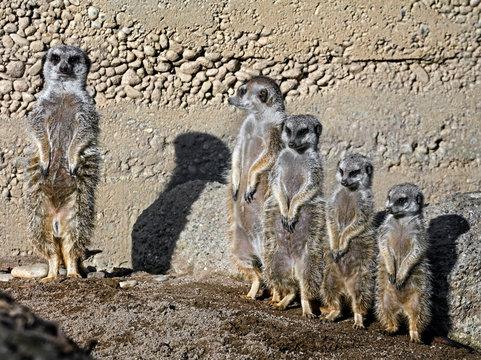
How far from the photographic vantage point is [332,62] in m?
6.91

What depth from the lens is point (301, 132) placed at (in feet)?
15.5

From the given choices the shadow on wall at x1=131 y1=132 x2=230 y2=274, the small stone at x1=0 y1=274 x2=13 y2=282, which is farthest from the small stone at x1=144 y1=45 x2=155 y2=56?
the small stone at x1=0 y1=274 x2=13 y2=282

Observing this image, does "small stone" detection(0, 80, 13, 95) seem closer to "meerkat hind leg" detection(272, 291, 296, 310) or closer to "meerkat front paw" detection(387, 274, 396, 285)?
"meerkat hind leg" detection(272, 291, 296, 310)

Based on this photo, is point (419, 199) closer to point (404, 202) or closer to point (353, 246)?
point (404, 202)

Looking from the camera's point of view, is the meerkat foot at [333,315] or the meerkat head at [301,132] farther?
the meerkat head at [301,132]

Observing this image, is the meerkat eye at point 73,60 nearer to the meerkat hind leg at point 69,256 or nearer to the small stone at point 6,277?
the meerkat hind leg at point 69,256

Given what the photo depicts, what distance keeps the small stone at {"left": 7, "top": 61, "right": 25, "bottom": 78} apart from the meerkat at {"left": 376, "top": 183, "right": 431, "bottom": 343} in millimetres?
3916

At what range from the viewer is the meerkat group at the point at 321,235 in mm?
4410

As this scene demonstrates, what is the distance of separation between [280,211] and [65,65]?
6.10 ft

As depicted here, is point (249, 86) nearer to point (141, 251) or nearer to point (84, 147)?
point (84, 147)

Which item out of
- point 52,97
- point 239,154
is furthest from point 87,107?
point 239,154

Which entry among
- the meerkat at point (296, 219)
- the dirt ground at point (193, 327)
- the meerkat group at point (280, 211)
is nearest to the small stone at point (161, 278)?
the dirt ground at point (193, 327)

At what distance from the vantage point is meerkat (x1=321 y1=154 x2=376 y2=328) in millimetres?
4570

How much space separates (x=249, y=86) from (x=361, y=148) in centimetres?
182
